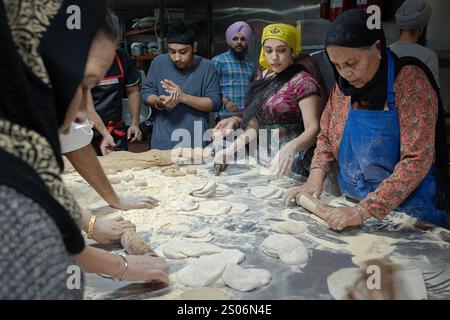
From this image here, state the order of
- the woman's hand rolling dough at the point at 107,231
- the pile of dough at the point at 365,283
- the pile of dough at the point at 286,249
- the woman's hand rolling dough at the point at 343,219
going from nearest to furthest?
the pile of dough at the point at 365,283 < the pile of dough at the point at 286,249 < the woman's hand rolling dough at the point at 107,231 < the woman's hand rolling dough at the point at 343,219

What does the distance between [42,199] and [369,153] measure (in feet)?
4.92

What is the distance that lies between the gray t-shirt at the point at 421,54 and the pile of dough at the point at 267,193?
4.35ft

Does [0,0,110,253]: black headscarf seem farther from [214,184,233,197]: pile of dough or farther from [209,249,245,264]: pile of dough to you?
[214,184,233,197]: pile of dough

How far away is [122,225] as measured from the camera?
146 centimetres

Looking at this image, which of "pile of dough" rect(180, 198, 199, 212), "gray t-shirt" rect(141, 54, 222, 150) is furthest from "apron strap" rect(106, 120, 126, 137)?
"pile of dough" rect(180, 198, 199, 212)

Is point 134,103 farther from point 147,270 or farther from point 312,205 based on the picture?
point 147,270

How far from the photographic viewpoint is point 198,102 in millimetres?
3125

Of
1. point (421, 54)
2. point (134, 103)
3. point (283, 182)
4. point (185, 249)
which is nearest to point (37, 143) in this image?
point (185, 249)

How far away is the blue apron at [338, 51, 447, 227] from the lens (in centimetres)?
174

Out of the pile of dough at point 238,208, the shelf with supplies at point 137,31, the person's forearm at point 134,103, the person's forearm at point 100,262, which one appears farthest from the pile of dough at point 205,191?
the shelf with supplies at point 137,31

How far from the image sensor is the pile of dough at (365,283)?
3.56 ft

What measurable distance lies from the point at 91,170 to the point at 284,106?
131 centimetres

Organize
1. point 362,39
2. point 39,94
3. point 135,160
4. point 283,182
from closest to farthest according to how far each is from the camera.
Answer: point 39,94 → point 362,39 → point 283,182 → point 135,160

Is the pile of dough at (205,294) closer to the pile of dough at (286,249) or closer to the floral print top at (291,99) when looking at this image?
the pile of dough at (286,249)
